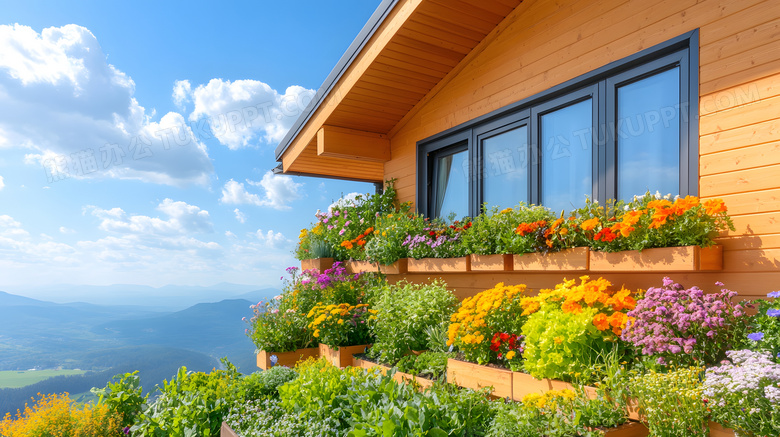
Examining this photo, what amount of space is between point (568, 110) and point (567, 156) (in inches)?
18.2

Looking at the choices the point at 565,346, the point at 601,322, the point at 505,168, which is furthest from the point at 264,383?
the point at 505,168

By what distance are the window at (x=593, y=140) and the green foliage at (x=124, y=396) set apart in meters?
4.10

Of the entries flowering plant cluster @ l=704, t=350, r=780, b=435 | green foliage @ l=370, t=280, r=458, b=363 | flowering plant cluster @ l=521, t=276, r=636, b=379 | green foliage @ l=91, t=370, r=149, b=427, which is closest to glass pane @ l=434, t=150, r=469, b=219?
green foliage @ l=370, t=280, r=458, b=363

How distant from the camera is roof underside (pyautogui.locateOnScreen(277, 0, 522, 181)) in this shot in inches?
192

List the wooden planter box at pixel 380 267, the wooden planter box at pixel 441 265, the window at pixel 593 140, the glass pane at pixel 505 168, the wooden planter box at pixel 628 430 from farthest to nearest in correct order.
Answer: the wooden planter box at pixel 380 267 < the glass pane at pixel 505 168 < the wooden planter box at pixel 441 265 < the window at pixel 593 140 < the wooden planter box at pixel 628 430

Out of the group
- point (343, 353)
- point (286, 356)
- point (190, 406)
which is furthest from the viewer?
point (286, 356)

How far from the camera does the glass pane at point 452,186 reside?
226 inches

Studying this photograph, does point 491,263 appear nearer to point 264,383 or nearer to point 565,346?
point 565,346

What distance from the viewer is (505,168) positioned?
5.08 m

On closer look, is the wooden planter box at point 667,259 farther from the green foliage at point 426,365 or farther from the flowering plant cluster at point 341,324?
the flowering plant cluster at point 341,324

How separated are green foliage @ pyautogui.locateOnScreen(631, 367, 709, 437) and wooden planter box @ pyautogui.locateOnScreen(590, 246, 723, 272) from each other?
29.4 inches

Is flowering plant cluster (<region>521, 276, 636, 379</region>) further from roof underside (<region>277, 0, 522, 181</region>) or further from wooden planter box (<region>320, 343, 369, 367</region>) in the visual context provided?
roof underside (<region>277, 0, 522, 181</region>)

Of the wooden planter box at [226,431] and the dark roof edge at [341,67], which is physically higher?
the dark roof edge at [341,67]

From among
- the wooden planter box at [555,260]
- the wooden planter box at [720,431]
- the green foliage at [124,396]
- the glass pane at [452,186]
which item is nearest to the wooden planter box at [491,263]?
A: the wooden planter box at [555,260]
